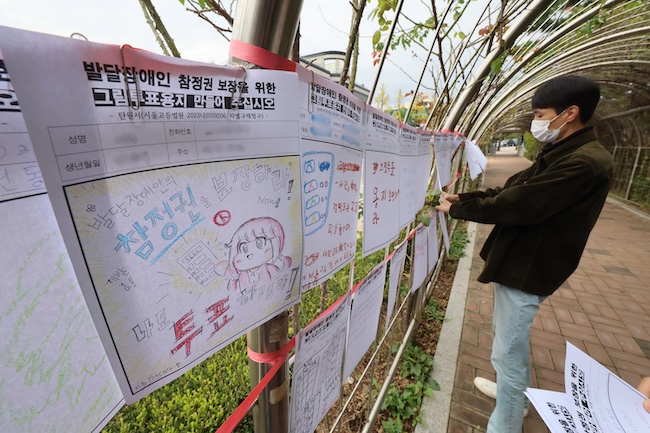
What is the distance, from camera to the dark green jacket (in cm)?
136

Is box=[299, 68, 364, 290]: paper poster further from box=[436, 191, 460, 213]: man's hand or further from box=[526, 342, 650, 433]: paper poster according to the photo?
box=[436, 191, 460, 213]: man's hand

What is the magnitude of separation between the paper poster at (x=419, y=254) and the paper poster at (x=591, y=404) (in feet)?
2.43

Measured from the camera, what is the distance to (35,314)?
33cm

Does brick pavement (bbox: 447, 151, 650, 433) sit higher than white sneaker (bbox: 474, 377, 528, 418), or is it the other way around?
white sneaker (bbox: 474, 377, 528, 418)

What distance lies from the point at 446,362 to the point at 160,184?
271 centimetres

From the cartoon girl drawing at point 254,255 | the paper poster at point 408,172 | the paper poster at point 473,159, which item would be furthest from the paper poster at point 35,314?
the paper poster at point 473,159

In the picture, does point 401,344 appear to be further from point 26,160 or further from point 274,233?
point 26,160

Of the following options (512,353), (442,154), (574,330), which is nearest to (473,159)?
(442,154)

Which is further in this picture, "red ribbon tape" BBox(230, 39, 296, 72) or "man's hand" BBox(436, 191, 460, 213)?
"man's hand" BBox(436, 191, 460, 213)

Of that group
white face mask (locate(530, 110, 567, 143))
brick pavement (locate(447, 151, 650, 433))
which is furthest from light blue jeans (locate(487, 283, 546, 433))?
white face mask (locate(530, 110, 567, 143))

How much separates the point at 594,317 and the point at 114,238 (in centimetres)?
435

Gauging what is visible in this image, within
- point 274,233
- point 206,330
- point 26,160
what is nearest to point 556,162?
point 274,233

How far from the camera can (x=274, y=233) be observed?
583 mm

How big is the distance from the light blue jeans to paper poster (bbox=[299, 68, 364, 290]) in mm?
1273
